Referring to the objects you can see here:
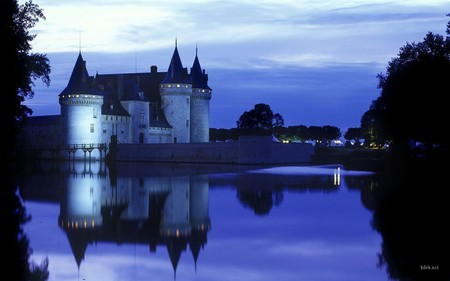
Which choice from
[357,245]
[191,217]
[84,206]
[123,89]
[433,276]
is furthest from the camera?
[123,89]

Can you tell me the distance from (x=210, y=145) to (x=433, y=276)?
5141 centimetres

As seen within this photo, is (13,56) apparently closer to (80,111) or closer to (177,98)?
(80,111)

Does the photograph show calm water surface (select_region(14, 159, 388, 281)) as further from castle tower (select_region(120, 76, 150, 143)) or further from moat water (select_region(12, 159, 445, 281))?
castle tower (select_region(120, 76, 150, 143))

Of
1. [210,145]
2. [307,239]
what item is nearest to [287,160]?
[210,145]

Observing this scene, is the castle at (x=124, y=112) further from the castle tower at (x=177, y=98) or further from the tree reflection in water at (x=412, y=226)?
the tree reflection in water at (x=412, y=226)

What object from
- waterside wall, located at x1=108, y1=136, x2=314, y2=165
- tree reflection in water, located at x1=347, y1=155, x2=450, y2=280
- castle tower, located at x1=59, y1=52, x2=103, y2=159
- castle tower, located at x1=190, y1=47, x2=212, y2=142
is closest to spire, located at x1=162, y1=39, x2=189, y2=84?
castle tower, located at x1=190, y1=47, x2=212, y2=142

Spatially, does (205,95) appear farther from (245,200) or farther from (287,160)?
(245,200)

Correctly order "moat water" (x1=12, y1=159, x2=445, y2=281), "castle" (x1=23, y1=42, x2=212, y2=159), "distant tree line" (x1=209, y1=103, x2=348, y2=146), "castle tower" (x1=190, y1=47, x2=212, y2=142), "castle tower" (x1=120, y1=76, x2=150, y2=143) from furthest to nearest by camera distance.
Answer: "distant tree line" (x1=209, y1=103, x2=348, y2=146) < "castle tower" (x1=190, y1=47, x2=212, y2=142) < "castle tower" (x1=120, y1=76, x2=150, y2=143) < "castle" (x1=23, y1=42, x2=212, y2=159) < "moat water" (x1=12, y1=159, x2=445, y2=281)

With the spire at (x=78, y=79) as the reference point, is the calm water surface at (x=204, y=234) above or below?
below

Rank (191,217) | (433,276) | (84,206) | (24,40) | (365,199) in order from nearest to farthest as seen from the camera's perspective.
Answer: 1. (433,276)
2. (191,217)
3. (84,206)
4. (365,199)
5. (24,40)

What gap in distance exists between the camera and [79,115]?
66375 mm

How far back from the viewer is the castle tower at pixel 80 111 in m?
66.1

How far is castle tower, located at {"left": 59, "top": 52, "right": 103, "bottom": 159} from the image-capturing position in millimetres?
66062

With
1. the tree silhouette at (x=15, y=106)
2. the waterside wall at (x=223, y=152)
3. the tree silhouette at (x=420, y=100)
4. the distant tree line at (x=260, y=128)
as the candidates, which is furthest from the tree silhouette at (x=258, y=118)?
the tree silhouette at (x=15, y=106)
